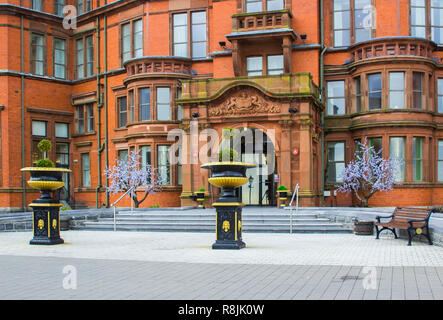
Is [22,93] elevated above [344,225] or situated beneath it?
elevated above

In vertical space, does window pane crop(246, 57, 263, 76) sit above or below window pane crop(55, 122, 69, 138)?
above

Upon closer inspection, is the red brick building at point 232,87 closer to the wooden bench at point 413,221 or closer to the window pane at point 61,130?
the window pane at point 61,130

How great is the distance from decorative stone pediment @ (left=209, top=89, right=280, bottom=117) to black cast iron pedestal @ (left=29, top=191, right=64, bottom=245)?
11493 mm

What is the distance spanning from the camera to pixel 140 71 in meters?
31.2

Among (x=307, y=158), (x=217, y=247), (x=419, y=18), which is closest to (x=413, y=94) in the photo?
(x=419, y=18)

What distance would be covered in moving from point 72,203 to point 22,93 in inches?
293

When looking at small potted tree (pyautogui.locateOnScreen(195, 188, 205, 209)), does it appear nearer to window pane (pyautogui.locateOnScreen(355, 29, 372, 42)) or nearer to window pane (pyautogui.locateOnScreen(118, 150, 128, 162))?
window pane (pyautogui.locateOnScreen(118, 150, 128, 162))

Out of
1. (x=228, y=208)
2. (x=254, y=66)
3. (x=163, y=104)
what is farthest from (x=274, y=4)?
(x=228, y=208)

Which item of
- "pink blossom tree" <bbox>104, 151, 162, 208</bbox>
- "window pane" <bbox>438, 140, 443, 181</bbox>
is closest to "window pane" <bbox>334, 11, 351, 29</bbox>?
"window pane" <bbox>438, 140, 443, 181</bbox>

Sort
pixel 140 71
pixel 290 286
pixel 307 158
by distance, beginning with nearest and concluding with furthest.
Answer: pixel 290 286 → pixel 307 158 → pixel 140 71

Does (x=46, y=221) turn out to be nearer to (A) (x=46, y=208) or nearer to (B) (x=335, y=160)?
(A) (x=46, y=208)

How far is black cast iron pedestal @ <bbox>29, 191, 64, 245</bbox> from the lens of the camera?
15656 mm

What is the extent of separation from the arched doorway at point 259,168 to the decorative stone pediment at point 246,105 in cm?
338

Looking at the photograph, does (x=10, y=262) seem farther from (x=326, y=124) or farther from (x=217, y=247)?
(x=326, y=124)
